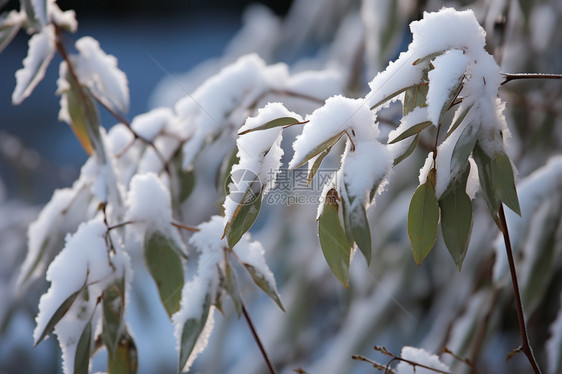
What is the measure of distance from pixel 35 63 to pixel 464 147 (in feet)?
1.60

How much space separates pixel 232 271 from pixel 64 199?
9.8 inches

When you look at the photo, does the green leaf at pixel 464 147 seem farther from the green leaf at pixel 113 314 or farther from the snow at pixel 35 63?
the snow at pixel 35 63

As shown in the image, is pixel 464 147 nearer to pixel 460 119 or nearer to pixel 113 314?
pixel 460 119

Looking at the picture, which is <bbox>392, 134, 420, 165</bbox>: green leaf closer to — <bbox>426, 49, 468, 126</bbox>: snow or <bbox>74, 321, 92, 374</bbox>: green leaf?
<bbox>426, 49, 468, 126</bbox>: snow

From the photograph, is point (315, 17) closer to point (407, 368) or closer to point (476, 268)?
point (476, 268)

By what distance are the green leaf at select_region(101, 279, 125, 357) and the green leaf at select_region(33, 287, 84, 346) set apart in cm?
3

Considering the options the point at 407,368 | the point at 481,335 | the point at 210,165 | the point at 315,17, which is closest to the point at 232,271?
the point at 407,368

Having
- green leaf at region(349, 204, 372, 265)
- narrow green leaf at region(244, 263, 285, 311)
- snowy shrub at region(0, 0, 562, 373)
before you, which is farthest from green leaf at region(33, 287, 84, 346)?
green leaf at region(349, 204, 372, 265)

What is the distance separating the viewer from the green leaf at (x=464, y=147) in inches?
12.7

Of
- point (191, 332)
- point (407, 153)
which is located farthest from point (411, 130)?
point (191, 332)

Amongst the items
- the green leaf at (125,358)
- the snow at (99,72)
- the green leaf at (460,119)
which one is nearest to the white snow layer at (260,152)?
the green leaf at (460,119)

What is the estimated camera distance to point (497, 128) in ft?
1.10

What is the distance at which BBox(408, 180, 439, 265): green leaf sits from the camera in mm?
356

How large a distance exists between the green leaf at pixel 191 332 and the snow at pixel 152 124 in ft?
0.85
